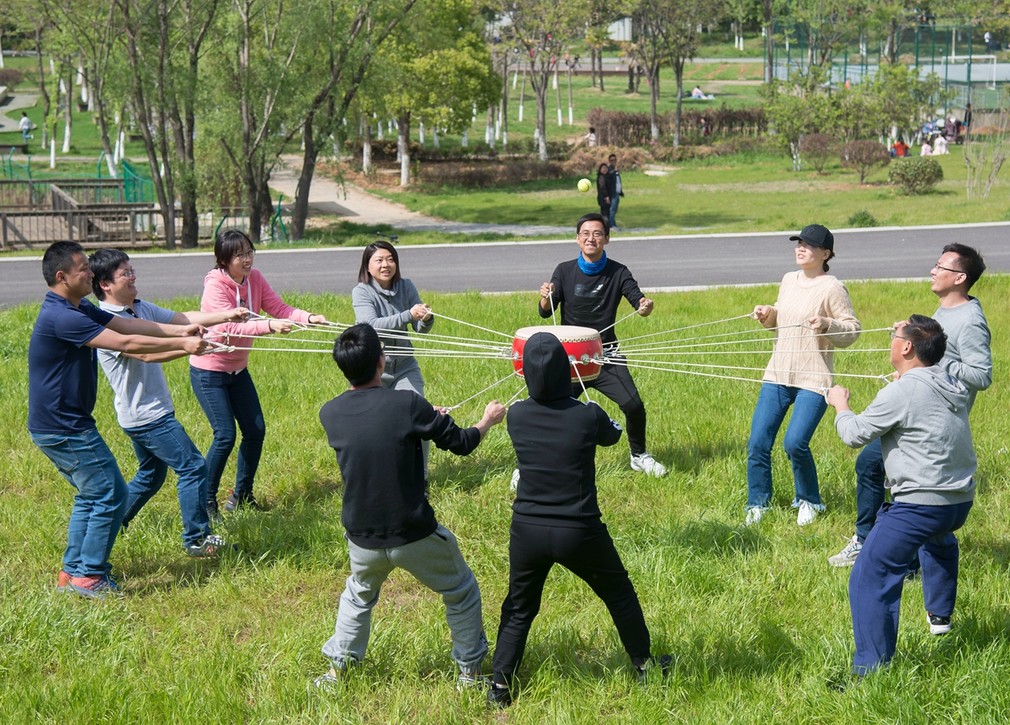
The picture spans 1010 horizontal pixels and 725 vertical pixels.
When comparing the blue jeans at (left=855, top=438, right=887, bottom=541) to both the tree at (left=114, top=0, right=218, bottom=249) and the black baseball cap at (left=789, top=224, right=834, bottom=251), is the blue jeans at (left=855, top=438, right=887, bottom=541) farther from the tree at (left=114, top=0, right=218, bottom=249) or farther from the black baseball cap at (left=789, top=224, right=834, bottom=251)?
the tree at (left=114, top=0, right=218, bottom=249)

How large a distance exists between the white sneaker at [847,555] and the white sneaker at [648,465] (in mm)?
1744

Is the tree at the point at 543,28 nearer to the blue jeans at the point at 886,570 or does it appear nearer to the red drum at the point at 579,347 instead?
the red drum at the point at 579,347

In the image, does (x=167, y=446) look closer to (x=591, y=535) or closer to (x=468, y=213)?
(x=591, y=535)

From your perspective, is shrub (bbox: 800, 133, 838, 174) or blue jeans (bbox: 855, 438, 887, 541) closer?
blue jeans (bbox: 855, 438, 887, 541)

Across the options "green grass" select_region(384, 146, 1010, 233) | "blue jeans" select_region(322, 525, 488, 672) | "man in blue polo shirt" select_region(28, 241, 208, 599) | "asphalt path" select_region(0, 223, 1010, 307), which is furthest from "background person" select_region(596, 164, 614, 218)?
"blue jeans" select_region(322, 525, 488, 672)

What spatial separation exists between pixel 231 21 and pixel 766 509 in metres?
22.7

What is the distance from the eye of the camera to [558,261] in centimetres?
1997

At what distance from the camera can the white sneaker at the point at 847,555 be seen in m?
6.45

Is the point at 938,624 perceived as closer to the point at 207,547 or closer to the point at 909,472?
the point at 909,472

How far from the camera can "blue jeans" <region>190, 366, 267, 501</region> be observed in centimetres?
739

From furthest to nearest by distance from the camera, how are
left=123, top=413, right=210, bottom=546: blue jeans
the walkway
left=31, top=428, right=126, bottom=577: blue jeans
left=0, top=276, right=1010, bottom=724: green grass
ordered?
the walkway, left=123, top=413, right=210, bottom=546: blue jeans, left=31, top=428, right=126, bottom=577: blue jeans, left=0, top=276, right=1010, bottom=724: green grass

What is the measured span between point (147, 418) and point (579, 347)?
2691 millimetres

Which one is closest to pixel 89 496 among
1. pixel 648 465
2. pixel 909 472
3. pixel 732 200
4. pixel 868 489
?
pixel 648 465

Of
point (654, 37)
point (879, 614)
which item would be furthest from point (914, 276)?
point (654, 37)
